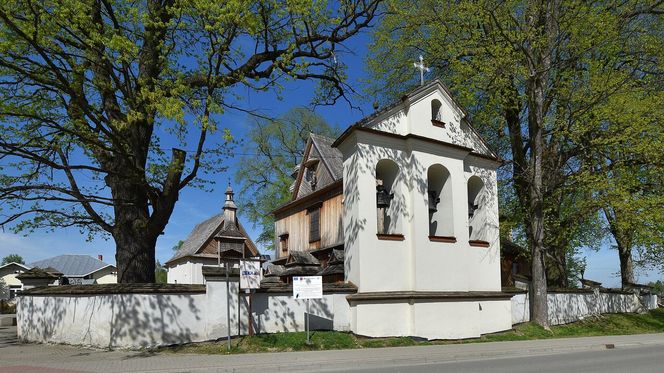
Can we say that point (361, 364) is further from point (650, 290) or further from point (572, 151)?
point (650, 290)

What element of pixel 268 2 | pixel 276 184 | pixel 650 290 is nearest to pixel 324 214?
pixel 268 2

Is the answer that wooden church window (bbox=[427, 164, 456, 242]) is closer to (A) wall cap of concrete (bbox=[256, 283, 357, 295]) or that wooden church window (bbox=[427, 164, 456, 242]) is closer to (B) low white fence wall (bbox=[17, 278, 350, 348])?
(A) wall cap of concrete (bbox=[256, 283, 357, 295])

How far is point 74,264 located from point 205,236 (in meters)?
33.3

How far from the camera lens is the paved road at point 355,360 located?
36.1ft

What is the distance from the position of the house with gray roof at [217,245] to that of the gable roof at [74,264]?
A: 2576cm

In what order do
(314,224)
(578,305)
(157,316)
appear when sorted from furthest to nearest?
(578,305), (314,224), (157,316)

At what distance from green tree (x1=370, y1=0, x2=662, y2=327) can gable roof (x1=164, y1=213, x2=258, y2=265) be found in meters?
25.3

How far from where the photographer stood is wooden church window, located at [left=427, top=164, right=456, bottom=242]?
19.1m

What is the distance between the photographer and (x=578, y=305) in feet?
81.0

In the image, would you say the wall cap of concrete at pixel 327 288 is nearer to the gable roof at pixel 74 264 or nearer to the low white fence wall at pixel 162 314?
the low white fence wall at pixel 162 314

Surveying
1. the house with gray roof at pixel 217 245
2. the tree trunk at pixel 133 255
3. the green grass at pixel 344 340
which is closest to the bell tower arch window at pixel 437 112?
the green grass at pixel 344 340

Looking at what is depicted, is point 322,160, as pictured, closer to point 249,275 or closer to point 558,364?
point 249,275

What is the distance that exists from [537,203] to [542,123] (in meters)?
3.38

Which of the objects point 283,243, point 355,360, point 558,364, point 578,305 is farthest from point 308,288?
point 578,305
